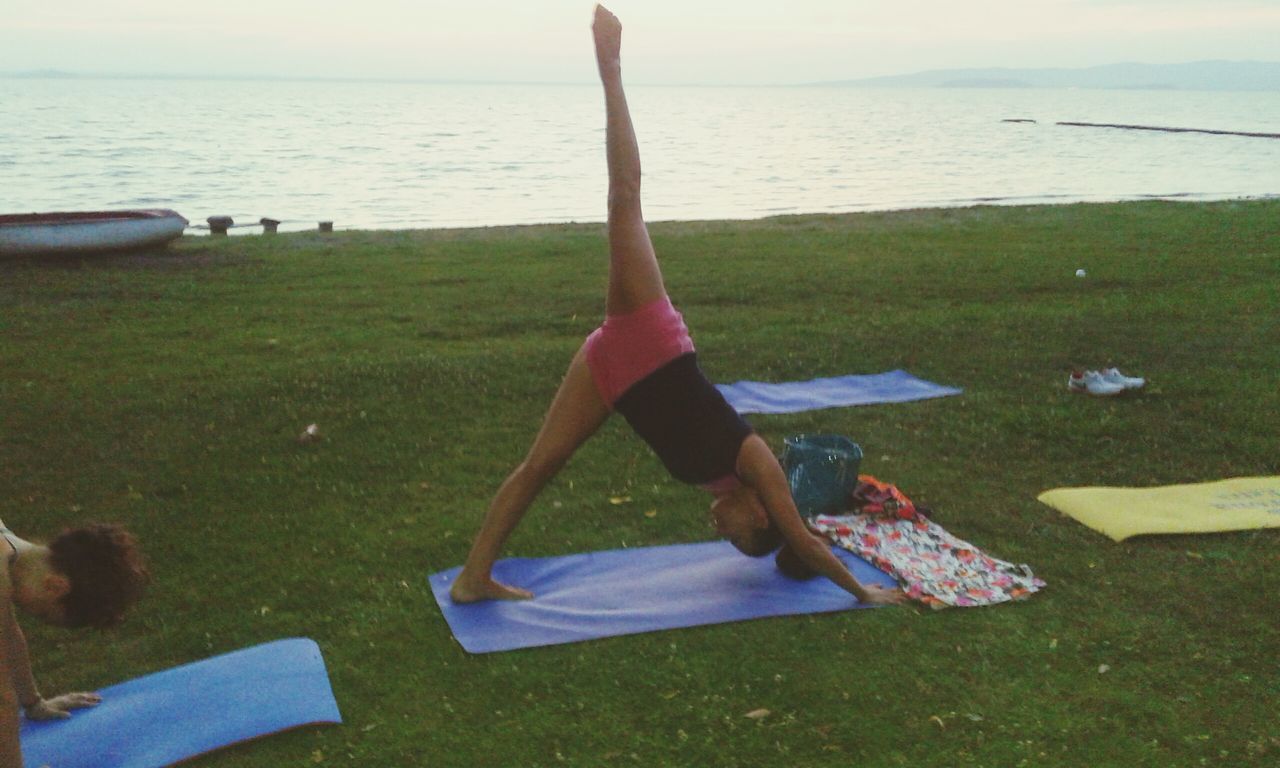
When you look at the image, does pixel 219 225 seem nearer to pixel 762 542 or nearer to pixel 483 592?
pixel 483 592

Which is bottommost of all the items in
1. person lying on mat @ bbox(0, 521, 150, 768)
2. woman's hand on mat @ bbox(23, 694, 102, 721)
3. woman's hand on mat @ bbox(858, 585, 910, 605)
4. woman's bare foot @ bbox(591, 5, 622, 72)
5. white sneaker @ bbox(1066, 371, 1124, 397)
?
woman's hand on mat @ bbox(23, 694, 102, 721)

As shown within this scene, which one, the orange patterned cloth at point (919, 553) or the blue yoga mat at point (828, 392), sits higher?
the blue yoga mat at point (828, 392)

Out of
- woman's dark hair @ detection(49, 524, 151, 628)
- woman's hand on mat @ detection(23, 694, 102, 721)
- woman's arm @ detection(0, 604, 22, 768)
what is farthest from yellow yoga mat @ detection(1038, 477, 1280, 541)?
woman's arm @ detection(0, 604, 22, 768)

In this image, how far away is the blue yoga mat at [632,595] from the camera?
15.2ft

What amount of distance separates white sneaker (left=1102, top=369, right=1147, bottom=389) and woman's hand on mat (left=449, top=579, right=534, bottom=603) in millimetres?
5107

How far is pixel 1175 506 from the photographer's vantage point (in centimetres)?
Result: 605

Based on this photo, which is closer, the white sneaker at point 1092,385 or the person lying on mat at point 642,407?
the person lying on mat at point 642,407

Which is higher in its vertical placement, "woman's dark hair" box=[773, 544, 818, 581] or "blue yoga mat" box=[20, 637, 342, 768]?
"woman's dark hair" box=[773, 544, 818, 581]

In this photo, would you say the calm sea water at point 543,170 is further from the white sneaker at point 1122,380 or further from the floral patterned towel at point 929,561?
the floral patterned towel at point 929,561

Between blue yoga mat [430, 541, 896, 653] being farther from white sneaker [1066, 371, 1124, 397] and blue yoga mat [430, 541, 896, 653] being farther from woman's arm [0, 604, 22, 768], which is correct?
white sneaker [1066, 371, 1124, 397]

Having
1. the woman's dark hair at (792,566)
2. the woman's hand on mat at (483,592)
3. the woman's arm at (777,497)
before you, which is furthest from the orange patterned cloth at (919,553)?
the woman's hand on mat at (483,592)

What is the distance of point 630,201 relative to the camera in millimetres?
4711

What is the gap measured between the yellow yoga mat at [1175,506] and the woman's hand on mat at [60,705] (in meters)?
4.68

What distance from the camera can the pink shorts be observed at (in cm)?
460
